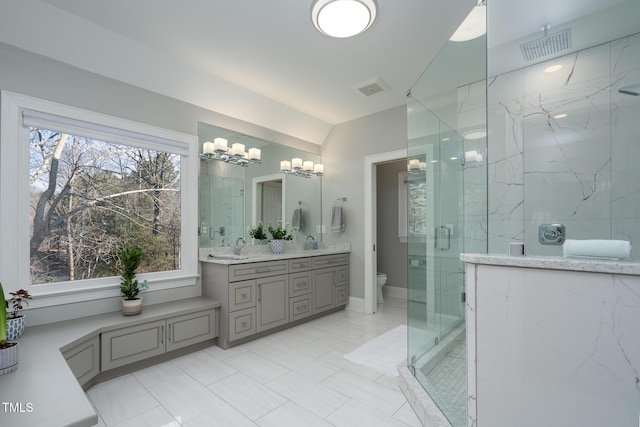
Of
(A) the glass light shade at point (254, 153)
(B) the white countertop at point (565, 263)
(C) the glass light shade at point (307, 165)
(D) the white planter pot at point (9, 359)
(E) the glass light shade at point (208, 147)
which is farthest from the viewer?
(C) the glass light shade at point (307, 165)

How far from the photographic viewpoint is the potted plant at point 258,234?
3730mm

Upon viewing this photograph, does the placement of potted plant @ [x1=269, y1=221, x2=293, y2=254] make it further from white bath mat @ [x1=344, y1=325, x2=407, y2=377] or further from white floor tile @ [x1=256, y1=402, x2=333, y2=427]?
white floor tile @ [x1=256, y1=402, x2=333, y2=427]

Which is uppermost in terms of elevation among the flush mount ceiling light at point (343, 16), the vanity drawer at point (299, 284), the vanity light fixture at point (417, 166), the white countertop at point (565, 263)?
the flush mount ceiling light at point (343, 16)

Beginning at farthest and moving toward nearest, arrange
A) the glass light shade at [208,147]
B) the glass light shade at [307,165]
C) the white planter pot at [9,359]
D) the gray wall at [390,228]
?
the gray wall at [390,228], the glass light shade at [307,165], the glass light shade at [208,147], the white planter pot at [9,359]

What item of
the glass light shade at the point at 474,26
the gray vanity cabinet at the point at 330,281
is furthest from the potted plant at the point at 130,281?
the glass light shade at the point at 474,26

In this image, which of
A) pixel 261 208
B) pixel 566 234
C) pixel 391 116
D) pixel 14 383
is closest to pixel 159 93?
pixel 261 208

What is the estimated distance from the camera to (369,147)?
4.17 m

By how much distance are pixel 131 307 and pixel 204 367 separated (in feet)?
2.57

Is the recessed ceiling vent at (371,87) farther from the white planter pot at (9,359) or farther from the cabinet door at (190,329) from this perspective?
the white planter pot at (9,359)

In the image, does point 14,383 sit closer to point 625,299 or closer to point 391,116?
point 625,299

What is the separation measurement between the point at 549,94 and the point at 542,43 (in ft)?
1.52

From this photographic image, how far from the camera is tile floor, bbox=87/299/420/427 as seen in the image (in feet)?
5.83

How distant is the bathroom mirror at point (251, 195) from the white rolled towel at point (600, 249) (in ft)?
10.1

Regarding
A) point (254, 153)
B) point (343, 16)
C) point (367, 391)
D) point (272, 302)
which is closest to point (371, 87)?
point (343, 16)
